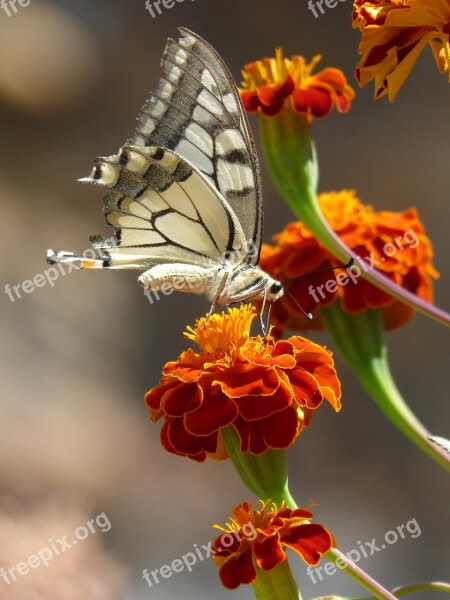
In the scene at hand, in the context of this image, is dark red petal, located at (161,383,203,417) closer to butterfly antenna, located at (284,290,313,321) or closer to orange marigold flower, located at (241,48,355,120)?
butterfly antenna, located at (284,290,313,321)

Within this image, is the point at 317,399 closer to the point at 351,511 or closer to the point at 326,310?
the point at 326,310

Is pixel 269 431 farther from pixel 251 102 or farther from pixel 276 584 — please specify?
pixel 251 102

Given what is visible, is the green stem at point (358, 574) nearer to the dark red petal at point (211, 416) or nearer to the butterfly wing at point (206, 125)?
the dark red petal at point (211, 416)

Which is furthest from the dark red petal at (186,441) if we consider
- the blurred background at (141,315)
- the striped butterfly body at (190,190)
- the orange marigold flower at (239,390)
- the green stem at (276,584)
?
the blurred background at (141,315)

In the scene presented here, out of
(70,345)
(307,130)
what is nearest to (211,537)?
(70,345)

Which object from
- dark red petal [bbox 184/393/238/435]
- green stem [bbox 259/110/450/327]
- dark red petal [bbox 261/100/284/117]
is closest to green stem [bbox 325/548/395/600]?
dark red petal [bbox 184/393/238/435]
